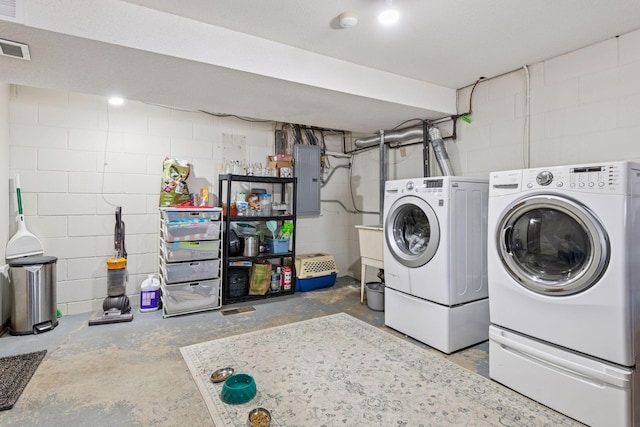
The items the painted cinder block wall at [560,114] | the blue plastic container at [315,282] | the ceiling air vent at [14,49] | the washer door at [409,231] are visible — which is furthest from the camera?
the blue plastic container at [315,282]

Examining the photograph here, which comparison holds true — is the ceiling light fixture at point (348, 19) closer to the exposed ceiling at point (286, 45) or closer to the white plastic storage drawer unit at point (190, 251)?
the exposed ceiling at point (286, 45)

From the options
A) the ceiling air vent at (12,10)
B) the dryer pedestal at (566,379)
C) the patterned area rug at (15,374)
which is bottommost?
the patterned area rug at (15,374)

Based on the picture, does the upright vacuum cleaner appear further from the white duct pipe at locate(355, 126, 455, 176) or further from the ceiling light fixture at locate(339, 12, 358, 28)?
the white duct pipe at locate(355, 126, 455, 176)

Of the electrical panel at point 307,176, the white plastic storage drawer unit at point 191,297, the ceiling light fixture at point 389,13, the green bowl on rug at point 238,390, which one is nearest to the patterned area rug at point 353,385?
the green bowl on rug at point 238,390

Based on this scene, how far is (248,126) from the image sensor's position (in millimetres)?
4121

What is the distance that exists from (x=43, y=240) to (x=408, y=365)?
11.4 feet

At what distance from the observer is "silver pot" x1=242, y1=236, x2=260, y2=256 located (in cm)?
375

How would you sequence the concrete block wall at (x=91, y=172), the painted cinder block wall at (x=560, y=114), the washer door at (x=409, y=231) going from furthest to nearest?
the concrete block wall at (x=91, y=172) < the washer door at (x=409, y=231) < the painted cinder block wall at (x=560, y=114)

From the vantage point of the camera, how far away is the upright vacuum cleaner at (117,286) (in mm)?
3035

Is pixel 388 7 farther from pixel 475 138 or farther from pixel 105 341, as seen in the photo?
pixel 105 341

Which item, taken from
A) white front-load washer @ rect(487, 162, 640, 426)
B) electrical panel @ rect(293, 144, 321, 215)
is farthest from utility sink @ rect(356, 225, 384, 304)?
white front-load washer @ rect(487, 162, 640, 426)

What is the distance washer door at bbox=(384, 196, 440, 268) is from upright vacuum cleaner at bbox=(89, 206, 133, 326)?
2574mm

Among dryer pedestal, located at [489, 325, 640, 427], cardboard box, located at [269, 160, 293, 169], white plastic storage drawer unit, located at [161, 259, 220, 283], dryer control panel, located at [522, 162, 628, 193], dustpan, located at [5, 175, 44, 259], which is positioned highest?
cardboard box, located at [269, 160, 293, 169]

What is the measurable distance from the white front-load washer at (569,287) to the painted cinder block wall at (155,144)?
996 mm
